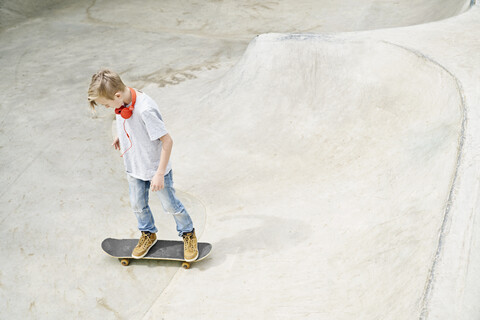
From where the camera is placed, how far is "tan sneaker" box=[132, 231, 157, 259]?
338 cm

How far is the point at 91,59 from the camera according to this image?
26.7 feet

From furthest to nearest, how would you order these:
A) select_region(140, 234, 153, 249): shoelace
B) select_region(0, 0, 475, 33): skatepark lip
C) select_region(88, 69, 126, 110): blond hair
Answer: select_region(0, 0, 475, 33): skatepark lip < select_region(140, 234, 153, 249): shoelace < select_region(88, 69, 126, 110): blond hair

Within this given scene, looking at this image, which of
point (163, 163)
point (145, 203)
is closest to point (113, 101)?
point (163, 163)

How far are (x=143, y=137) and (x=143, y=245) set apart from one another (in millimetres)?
1027

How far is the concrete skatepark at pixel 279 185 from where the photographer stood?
268cm

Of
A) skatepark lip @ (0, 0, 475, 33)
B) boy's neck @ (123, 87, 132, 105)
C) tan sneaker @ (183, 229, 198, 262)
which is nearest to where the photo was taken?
boy's neck @ (123, 87, 132, 105)

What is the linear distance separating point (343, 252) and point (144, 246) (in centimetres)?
156

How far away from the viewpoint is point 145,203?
3240 millimetres

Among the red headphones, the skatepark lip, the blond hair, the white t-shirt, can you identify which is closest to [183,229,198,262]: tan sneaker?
the white t-shirt

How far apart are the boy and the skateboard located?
10 centimetres

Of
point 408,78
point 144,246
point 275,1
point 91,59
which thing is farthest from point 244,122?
point 275,1

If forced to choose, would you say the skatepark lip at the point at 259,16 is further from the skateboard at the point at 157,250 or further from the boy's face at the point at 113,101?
the boy's face at the point at 113,101

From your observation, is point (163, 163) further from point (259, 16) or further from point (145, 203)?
point (259, 16)

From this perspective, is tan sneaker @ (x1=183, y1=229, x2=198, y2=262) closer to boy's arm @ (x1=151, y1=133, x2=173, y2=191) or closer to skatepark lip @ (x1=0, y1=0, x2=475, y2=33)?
boy's arm @ (x1=151, y1=133, x2=173, y2=191)
